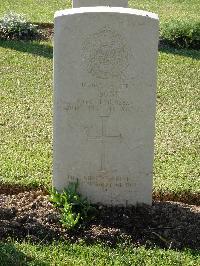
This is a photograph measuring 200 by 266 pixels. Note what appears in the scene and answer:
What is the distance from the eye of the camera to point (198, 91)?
967 centimetres

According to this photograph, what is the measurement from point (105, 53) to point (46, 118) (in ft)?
10.5

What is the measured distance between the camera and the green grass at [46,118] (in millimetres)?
6520

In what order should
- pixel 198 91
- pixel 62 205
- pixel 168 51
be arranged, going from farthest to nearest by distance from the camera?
pixel 168 51, pixel 198 91, pixel 62 205

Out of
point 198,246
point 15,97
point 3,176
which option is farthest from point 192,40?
point 198,246

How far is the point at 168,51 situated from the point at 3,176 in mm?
6336

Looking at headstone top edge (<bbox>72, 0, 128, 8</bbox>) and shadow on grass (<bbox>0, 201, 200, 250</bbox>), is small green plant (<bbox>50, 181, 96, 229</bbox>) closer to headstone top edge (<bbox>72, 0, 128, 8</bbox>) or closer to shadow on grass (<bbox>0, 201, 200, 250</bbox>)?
shadow on grass (<bbox>0, 201, 200, 250</bbox>)

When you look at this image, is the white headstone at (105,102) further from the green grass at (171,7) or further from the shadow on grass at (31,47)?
the green grass at (171,7)

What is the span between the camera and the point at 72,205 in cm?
541

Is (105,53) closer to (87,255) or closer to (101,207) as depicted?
(101,207)

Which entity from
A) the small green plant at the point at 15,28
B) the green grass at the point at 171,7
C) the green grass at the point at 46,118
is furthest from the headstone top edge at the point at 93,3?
the green grass at the point at 171,7

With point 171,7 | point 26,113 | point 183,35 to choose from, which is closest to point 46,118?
point 26,113

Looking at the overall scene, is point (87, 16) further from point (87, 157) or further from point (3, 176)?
point (3, 176)

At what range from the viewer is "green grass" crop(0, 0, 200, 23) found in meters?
14.7

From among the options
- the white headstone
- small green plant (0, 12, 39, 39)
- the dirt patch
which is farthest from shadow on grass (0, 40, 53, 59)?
the dirt patch
